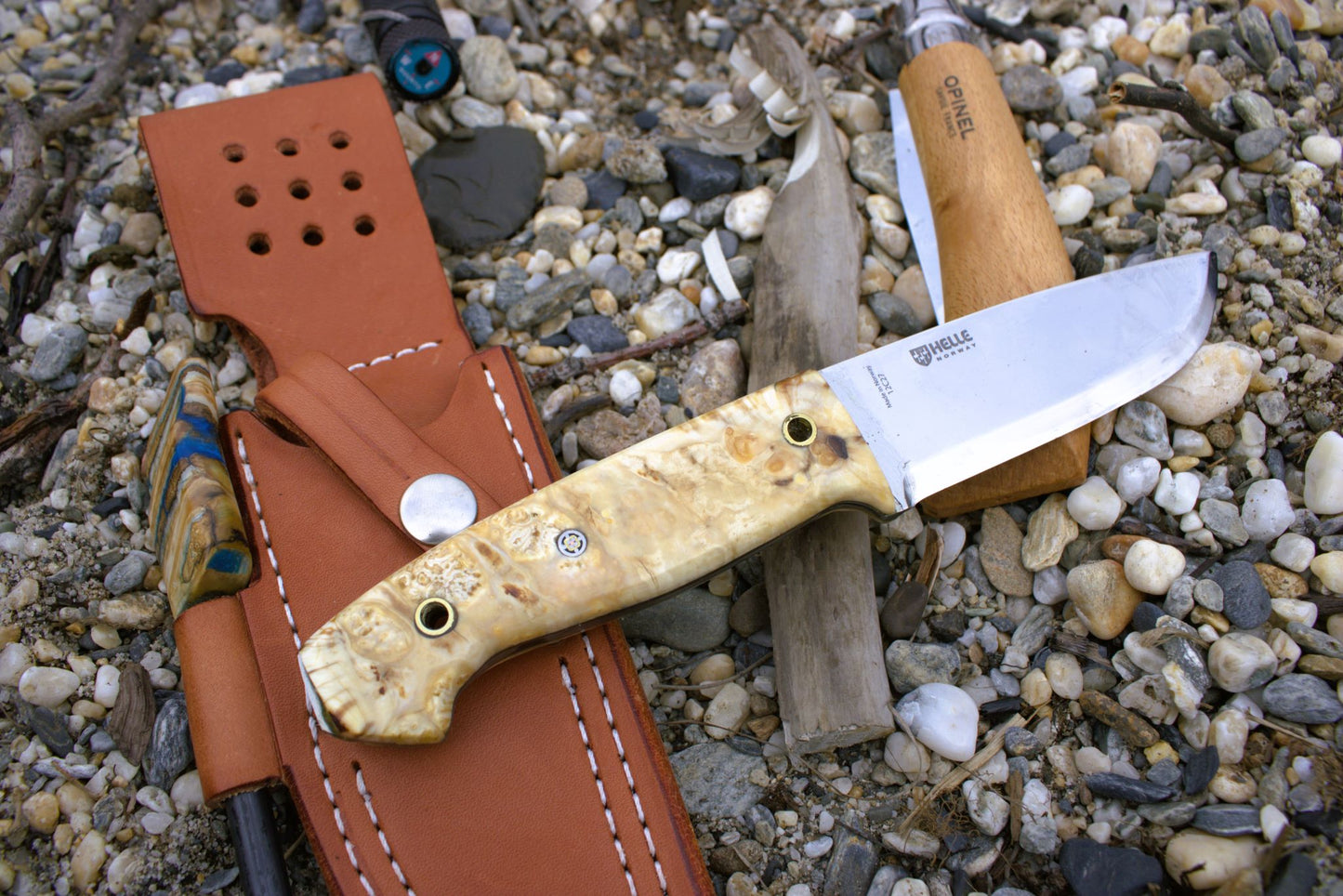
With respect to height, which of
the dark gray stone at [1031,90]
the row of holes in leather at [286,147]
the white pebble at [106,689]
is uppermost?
the row of holes in leather at [286,147]

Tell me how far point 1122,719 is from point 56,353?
7.71ft

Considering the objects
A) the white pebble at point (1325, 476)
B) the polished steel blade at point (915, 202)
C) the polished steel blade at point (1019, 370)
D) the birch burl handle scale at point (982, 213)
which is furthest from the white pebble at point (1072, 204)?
the white pebble at point (1325, 476)

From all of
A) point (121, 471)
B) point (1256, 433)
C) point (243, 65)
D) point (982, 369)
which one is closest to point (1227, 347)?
point (1256, 433)

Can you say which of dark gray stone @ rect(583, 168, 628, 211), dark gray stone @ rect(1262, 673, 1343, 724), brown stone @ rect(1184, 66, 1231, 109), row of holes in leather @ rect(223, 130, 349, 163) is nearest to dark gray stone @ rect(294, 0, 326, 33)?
row of holes in leather @ rect(223, 130, 349, 163)

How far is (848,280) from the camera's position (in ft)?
6.87

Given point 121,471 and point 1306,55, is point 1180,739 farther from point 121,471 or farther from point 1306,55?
point 121,471

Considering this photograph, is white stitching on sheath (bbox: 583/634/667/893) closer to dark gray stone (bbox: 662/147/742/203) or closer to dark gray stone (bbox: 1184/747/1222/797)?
dark gray stone (bbox: 1184/747/1222/797)

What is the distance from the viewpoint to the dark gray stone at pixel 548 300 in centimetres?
215

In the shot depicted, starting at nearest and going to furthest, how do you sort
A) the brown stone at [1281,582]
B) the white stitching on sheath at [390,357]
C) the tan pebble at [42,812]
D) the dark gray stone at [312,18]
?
the tan pebble at [42,812], the brown stone at [1281,582], the white stitching on sheath at [390,357], the dark gray stone at [312,18]

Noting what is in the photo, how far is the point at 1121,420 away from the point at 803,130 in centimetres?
107

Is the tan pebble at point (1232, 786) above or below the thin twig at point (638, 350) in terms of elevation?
below

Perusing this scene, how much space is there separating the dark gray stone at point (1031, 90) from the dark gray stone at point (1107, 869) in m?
1.78

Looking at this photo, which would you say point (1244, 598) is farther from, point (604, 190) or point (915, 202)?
point (604, 190)

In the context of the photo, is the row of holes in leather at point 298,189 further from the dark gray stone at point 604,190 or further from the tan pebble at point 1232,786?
the tan pebble at point 1232,786
